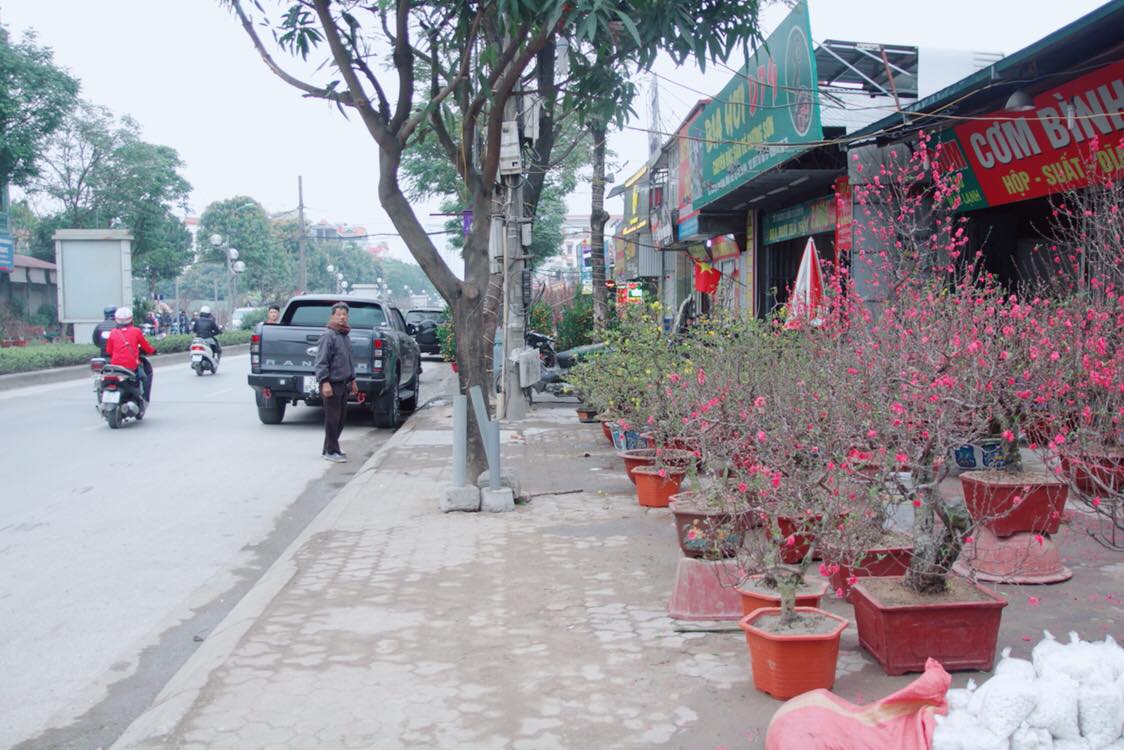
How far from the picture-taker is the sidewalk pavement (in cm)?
398

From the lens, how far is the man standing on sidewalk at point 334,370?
1116 centimetres

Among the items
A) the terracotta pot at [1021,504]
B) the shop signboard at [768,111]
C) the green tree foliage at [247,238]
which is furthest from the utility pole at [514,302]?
the green tree foliage at [247,238]

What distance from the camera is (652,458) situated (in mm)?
8602

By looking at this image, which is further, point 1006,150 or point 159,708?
point 1006,150

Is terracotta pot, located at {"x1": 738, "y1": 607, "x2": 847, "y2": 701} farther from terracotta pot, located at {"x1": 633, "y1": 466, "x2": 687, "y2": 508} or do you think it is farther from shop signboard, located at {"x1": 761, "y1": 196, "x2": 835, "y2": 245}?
shop signboard, located at {"x1": 761, "y1": 196, "x2": 835, "y2": 245}

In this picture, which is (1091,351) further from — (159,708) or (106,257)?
(106,257)

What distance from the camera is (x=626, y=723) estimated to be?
398cm

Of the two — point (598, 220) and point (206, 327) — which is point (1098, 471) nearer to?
point (598, 220)

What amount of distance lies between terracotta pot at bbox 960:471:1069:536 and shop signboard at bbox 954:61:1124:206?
2630 mm

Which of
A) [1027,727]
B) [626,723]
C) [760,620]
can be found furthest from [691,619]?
[1027,727]

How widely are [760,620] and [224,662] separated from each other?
2501 mm

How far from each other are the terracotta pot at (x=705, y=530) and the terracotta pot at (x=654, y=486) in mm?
1426

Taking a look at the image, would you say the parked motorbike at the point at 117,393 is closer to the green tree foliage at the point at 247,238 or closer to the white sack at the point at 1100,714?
the white sack at the point at 1100,714

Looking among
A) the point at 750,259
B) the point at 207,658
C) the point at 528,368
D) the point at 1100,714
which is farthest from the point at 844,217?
the point at 1100,714
